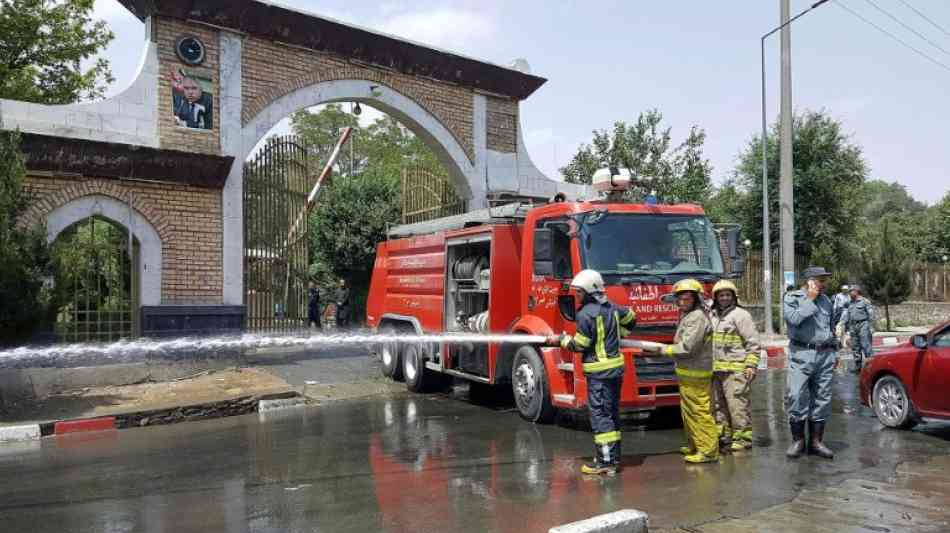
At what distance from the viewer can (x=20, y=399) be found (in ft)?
35.8

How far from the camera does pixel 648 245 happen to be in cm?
874

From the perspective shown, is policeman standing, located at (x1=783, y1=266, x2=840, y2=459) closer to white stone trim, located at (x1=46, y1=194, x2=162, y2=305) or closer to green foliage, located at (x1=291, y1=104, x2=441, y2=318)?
white stone trim, located at (x1=46, y1=194, x2=162, y2=305)

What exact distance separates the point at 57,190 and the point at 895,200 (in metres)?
114

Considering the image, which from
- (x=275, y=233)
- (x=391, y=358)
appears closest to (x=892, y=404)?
(x=391, y=358)

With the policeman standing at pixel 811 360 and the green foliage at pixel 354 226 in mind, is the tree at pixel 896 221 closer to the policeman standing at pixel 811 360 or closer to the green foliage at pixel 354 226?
the green foliage at pixel 354 226

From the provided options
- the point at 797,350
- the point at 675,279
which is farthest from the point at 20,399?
the point at 797,350

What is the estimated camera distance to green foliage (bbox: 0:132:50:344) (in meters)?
9.54

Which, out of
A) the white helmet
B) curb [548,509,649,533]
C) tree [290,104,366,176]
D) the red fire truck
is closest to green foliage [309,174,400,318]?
the red fire truck

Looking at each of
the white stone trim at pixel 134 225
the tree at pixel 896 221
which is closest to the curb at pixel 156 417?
the white stone trim at pixel 134 225

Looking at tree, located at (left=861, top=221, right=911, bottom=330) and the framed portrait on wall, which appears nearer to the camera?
the framed portrait on wall

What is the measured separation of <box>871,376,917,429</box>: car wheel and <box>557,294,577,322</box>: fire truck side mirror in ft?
12.1

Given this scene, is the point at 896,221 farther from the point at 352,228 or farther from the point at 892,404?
the point at 892,404

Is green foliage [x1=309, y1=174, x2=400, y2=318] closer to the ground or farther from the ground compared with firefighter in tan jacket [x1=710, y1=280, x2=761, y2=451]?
farther from the ground

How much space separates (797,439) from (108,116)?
35.0 feet
